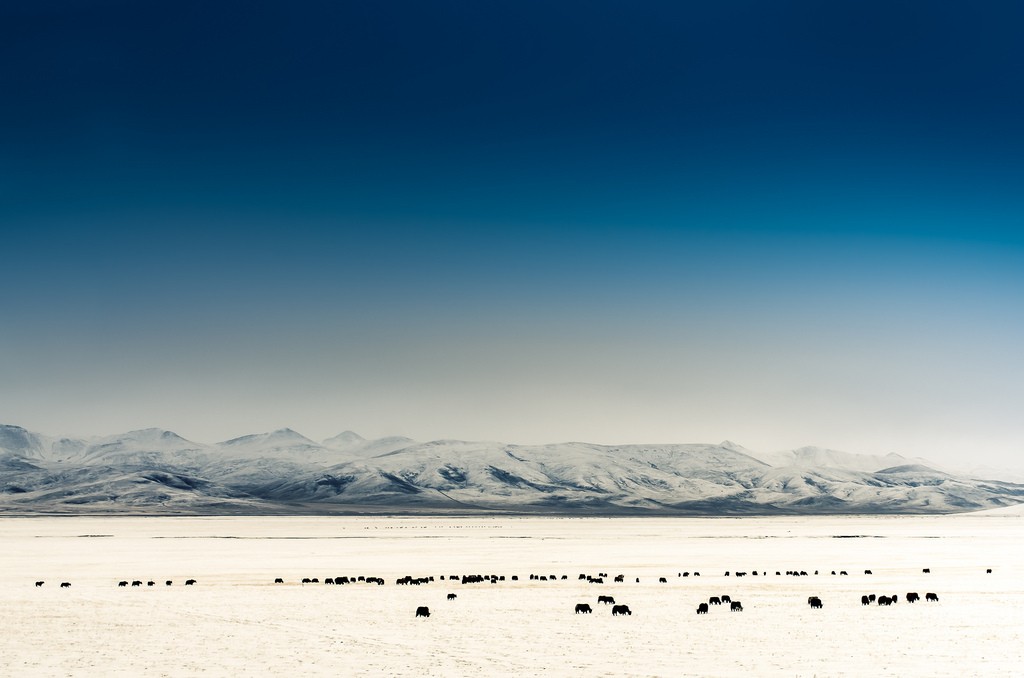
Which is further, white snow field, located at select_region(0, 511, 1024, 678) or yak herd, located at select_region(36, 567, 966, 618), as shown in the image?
yak herd, located at select_region(36, 567, 966, 618)

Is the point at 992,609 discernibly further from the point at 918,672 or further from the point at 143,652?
the point at 143,652

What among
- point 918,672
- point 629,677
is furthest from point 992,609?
point 629,677

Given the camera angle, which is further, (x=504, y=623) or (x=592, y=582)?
(x=592, y=582)

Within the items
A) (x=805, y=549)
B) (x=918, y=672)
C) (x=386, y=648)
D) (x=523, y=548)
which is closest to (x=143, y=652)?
(x=386, y=648)

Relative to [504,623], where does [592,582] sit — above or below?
below

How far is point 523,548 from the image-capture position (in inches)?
2990

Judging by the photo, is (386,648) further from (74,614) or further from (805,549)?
(805,549)

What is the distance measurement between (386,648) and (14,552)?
2280 inches

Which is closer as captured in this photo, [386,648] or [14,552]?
[386,648]

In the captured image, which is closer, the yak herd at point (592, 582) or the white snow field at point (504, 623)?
the white snow field at point (504, 623)

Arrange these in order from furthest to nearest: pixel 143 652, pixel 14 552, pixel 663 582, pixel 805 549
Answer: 1. pixel 805 549
2. pixel 14 552
3. pixel 663 582
4. pixel 143 652

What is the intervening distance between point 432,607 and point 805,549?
51.1m

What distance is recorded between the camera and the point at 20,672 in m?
20.2

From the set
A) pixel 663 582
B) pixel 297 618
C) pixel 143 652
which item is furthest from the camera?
pixel 663 582
